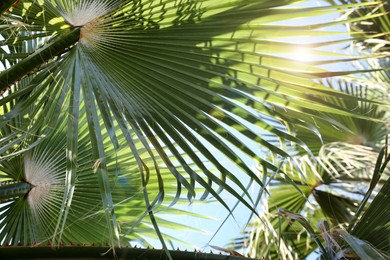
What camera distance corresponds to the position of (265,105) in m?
1.56

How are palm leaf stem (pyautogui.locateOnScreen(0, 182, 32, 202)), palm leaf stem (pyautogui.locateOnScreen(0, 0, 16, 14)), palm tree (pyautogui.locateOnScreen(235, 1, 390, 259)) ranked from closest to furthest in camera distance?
palm leaf stem (pyautogui.locateOnScreen(0, 0, 16, 14)) → palm leaf stem (pyautogui.locateOnScreen(0, 182, 32, 202)) → palm tree (pyautogui.locateOnScreen(235, 1, 390, 259))

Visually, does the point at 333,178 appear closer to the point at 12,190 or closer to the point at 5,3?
the point at 12,190

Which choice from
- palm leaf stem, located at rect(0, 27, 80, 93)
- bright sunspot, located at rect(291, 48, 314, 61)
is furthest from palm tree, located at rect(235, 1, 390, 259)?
palm leaf stem, located at rect(0, 27, 80, 93)

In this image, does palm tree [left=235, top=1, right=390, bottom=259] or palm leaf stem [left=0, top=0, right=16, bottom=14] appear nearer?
palm leaf stem [left=0, top=0, right=16, bottom=14]

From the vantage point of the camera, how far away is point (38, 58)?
1646 mm

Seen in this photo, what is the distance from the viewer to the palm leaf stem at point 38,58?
161 cm

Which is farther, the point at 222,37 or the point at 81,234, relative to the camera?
the point at 81,234

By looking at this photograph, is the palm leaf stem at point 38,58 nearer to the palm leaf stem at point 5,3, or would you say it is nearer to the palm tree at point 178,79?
the palm tree at point 178,79

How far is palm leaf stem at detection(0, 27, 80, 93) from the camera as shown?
63.2 inches

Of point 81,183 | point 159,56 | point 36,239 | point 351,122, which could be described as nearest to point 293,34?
point 159,56

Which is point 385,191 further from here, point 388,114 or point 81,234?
point 388,114

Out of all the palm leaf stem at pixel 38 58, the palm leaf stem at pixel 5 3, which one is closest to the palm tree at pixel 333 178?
the palm leaf stem at pixel 38 58

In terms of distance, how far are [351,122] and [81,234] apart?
1.78m

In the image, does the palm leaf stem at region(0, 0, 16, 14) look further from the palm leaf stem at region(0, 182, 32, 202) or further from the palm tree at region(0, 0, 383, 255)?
the palm leaf stem at region(0, 182, 32, 202)
